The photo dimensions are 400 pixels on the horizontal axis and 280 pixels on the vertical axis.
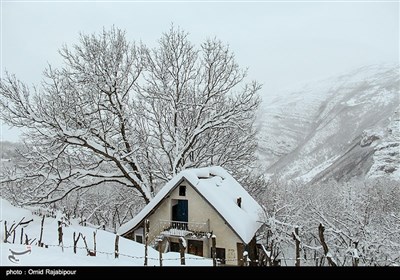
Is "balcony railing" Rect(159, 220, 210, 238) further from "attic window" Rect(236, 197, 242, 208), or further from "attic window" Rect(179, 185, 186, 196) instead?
"attic window" Rect(236, 197, 242, 208)

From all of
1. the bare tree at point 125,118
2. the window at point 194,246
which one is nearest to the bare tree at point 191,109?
the bare tree at point 125,118

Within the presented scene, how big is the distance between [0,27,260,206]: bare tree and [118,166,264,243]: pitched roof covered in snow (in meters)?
1.26

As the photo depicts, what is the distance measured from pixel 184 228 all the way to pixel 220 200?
1.09 meters

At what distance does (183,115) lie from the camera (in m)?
8.84

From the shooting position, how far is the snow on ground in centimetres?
174

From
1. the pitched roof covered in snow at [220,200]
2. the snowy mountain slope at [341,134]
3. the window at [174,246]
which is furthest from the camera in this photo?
the snowy mountain slope at [341,134]

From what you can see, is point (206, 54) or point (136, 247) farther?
point (206, 54)

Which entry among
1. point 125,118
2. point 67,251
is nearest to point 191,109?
point 125,118

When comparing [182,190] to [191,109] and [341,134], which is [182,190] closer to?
[191,109]

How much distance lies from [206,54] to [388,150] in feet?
24.4

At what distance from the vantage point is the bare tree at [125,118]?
699 cm

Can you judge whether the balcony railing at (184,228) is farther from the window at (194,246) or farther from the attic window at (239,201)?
the attic window at (239,201)
